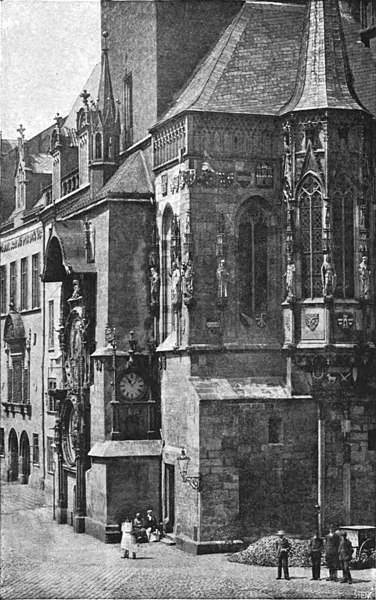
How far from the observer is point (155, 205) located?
126 feet

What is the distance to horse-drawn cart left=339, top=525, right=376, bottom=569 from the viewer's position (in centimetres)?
3078

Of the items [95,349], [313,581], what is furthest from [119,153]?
[313,581]

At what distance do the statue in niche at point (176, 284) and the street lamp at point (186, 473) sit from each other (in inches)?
175

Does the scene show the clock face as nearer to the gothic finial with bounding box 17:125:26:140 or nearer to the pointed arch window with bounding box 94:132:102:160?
the pointed arch window with bounding box 94:132:102:160

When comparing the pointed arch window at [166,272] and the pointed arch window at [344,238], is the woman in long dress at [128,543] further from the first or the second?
the pointed arch window at [344,238]

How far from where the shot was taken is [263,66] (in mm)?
36906

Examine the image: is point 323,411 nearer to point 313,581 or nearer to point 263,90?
point 313,581

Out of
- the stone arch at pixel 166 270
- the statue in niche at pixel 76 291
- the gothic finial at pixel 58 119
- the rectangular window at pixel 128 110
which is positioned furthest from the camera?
the gothic finial at pixel 58 119

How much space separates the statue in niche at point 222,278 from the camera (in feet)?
114

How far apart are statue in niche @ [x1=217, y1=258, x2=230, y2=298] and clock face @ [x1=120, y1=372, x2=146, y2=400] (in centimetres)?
523

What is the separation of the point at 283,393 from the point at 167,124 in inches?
358

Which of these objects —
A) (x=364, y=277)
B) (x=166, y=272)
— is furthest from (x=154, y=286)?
(x=364, y=277)

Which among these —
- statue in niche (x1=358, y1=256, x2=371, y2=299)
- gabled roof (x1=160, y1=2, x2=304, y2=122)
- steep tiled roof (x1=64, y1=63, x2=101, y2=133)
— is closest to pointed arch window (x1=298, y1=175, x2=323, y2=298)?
statue in niche (x1=358, y1=256, x2=371, y2=299)

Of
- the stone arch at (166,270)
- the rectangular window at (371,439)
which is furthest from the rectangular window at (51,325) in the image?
the rectangular window at (371,439)
